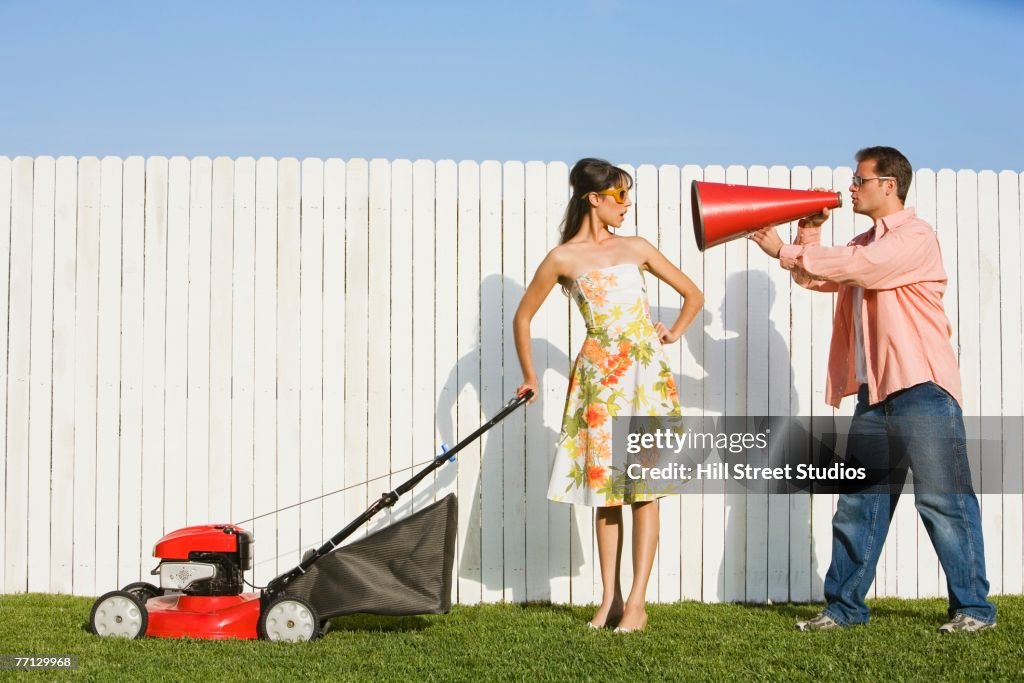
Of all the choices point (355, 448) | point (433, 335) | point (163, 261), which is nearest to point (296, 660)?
point (355, 448)

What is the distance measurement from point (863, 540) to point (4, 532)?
162 inches

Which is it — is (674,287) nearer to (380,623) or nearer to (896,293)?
(896,293)

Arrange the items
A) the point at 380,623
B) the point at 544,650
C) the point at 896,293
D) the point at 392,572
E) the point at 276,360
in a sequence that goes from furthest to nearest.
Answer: the point at 276,360 < the point at 380,623 < the point at 896,293 < the point at 392,572 < the point at 544,650

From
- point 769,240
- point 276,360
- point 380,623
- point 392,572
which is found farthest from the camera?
point 276,360

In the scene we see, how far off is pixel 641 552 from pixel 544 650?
0.76m

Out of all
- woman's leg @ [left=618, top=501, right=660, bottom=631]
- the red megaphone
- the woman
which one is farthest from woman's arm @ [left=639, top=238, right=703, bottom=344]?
woman's leg @ [left=618, top=501, right=660, bottom=631]

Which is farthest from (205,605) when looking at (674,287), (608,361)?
(674,287)

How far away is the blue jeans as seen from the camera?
→ 16.8 ft

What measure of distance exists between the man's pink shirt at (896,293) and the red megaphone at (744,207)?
0.58 ft

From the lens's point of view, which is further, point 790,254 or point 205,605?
point 790,254

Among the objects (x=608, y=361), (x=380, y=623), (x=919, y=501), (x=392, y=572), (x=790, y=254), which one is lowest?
(x=380, y=623)

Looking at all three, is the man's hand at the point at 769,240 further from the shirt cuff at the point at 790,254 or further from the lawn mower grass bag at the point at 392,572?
the lawn mower grass bag at the point at 392,572

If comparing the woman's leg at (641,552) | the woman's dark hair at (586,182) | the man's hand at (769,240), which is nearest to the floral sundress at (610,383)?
the woman's leg at (641,552)

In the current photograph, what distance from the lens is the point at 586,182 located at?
545cm
